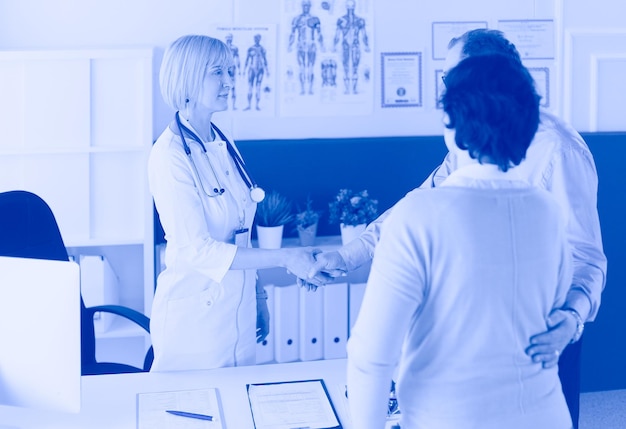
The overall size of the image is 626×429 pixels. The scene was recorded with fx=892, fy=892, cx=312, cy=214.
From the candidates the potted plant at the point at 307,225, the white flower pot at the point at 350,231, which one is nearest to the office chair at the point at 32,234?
the potted plant at the point at 307,225

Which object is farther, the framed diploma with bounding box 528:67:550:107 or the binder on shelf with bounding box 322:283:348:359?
the framed diploma with bounding box 528:67:550:107

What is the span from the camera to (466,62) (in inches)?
64.1

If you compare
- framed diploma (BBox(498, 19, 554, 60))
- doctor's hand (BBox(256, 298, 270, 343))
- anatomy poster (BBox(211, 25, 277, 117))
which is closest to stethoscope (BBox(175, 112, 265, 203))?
doctor's hand (BBox(256, 298, 270, 343))

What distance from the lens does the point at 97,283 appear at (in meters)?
3.75

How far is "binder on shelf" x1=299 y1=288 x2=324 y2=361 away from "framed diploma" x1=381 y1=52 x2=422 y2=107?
95 centimetres

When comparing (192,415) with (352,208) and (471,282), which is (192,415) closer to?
(471,282)

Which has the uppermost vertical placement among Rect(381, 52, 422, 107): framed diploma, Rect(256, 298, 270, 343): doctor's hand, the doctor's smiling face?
Rect(381, 52, 422, 107): framed diploma

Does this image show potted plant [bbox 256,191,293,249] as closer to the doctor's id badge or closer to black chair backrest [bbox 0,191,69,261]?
the doctor's id badge

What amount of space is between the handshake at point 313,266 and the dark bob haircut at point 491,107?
1227mm

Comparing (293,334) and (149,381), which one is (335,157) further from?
(149,381)

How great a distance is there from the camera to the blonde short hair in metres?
2.79

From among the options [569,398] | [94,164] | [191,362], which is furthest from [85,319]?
[569,398]

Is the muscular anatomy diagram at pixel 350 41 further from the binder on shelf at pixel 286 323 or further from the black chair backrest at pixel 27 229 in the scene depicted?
the black chair backrest at pixel 27 229

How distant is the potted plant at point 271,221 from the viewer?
147 inches
